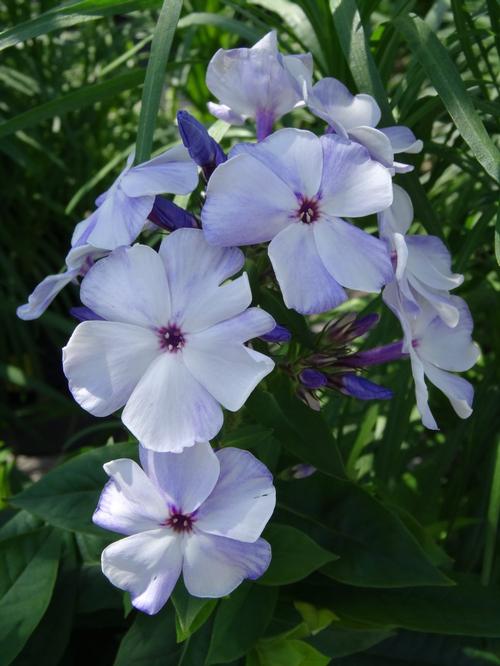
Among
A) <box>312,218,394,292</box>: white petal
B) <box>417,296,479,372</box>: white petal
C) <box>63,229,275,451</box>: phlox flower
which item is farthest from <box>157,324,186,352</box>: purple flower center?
<box>417,296,479,372</box>: white petal

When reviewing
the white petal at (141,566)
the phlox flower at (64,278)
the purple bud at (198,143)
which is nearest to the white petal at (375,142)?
the purple bud at (198,143)

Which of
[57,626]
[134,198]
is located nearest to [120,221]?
[134,198]

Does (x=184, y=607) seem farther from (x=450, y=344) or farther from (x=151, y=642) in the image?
(x=450, y=344)

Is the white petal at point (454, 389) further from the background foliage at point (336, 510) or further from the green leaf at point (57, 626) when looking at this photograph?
the green leaf at point (57, 626)

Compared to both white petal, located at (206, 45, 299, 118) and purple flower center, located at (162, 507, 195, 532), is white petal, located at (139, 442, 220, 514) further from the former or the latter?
white petal, located at (206, 45, 299, 118)

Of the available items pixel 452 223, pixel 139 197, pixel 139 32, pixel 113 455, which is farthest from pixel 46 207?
pixel 139 197
